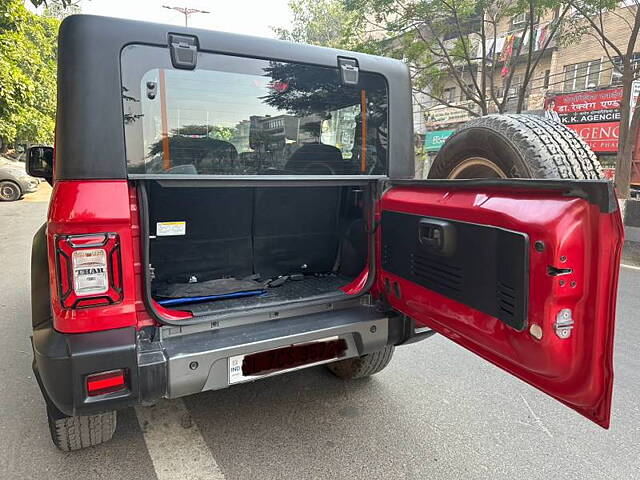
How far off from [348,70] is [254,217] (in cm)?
113

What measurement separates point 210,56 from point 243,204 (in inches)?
40.8

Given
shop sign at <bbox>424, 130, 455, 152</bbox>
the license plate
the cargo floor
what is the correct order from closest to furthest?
the license plate
the cargo floor
shop sign at <bbox>424, 130, 455, 152</bbox>

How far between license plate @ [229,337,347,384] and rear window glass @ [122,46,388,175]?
905mm

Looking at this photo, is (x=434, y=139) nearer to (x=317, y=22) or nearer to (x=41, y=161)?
(x=317, y=22)

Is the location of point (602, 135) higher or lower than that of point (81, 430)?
higher

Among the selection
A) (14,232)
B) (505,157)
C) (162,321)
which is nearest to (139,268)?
(162,321)

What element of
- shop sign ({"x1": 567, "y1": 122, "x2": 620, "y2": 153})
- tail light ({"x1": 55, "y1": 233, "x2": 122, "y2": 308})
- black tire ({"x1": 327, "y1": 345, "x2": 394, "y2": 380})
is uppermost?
shop sign ({"x1": 567, "y1": 122, "x2": 620, "y2": 153})

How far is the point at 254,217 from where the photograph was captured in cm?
293

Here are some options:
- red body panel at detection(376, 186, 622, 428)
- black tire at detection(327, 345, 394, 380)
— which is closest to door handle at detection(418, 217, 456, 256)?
red body panel at detection(376, 186, 622, 428)

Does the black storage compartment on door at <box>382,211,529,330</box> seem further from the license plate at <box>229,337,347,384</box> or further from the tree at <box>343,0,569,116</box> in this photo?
the tree at <box>343,0,569,116</box>

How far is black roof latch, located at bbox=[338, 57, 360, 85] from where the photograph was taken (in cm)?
236

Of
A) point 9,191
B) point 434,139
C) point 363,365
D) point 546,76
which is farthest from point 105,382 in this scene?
point 546,76

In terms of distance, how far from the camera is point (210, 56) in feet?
6.71

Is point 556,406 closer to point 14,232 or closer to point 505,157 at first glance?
point 505,157
